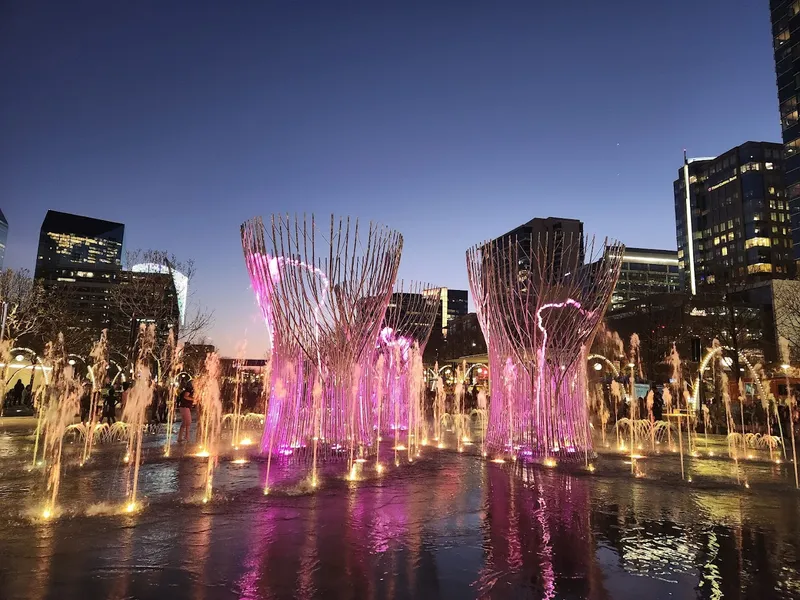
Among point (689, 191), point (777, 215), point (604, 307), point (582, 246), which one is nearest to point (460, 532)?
point (604, 307)

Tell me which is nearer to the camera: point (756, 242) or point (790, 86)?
point (790, 86)

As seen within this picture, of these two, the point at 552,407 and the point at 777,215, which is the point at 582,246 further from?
the point at 777,215

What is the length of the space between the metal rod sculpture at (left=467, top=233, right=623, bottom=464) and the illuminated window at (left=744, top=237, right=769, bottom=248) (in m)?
93.2

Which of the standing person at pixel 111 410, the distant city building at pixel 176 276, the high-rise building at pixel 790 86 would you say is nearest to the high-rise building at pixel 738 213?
the high-rise building at pixel 790 86

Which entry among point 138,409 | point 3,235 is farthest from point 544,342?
point 3,235

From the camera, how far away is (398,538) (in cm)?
493

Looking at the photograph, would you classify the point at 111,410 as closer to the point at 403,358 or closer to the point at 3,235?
the point at 403,358

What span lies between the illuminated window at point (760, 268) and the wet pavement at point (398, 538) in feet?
300

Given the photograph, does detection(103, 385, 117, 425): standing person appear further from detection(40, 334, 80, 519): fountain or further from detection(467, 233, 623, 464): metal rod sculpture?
detection(467, 233, 623, 464): metal rod sculpture

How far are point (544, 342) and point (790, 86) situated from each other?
236 feet

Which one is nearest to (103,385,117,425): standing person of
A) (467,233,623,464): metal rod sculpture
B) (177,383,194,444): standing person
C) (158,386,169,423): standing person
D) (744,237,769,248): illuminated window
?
(158,386,169,423): standing person

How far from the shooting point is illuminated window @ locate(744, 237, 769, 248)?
87.0 m

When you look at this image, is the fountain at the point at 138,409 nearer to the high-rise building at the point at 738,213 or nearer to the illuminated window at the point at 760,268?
the high-rise building at the point at 738,213

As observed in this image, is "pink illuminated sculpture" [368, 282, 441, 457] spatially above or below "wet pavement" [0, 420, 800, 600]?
above
